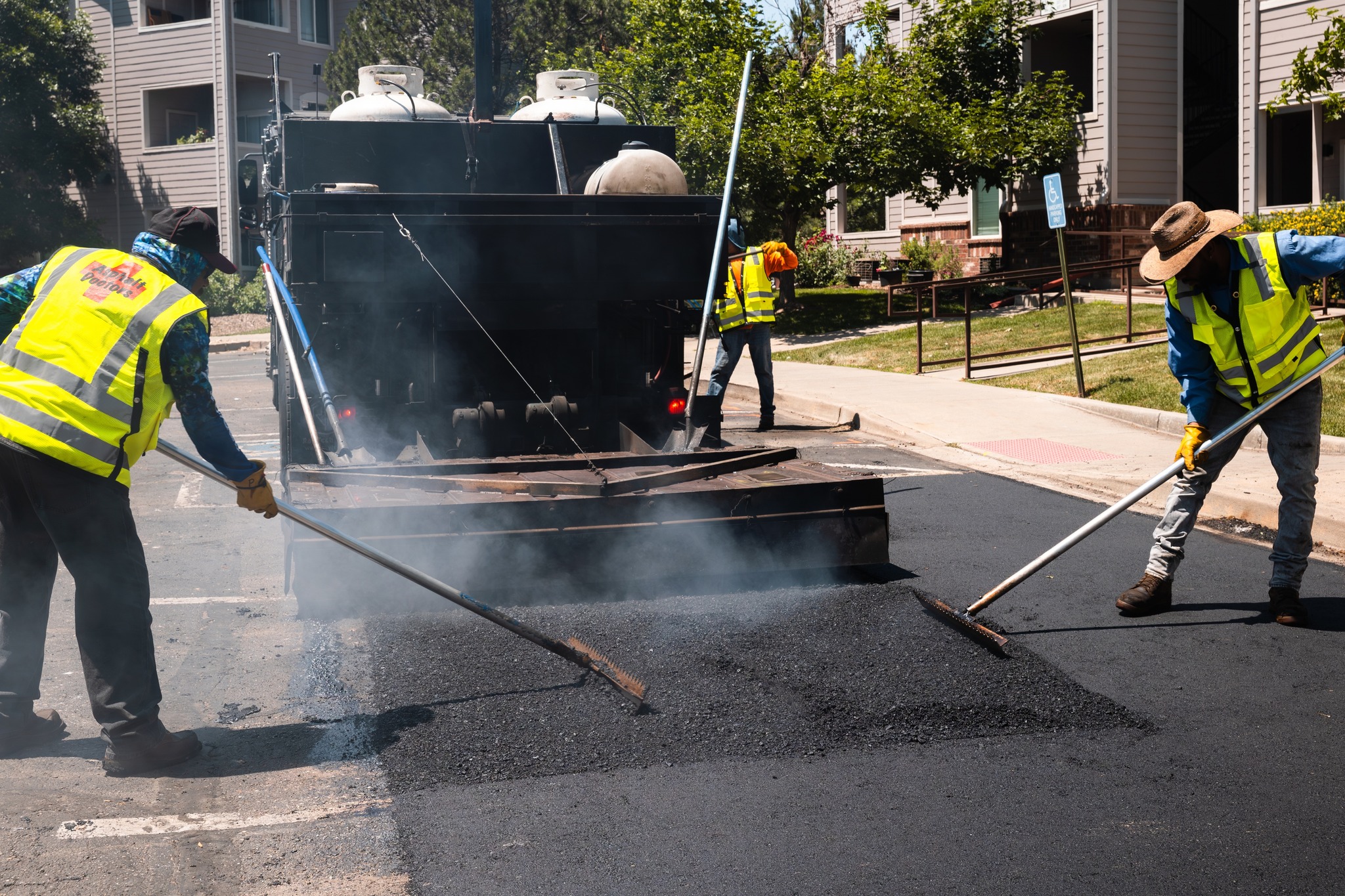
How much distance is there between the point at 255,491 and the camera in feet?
13.4

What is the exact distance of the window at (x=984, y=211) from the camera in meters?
23.2

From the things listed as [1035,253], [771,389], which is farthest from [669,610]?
[1035,253]

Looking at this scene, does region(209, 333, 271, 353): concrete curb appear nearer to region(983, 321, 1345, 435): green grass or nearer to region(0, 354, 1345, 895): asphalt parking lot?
region(983, 321, 1345, 435): green grass

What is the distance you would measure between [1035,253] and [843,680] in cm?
1863

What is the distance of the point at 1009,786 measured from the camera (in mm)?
3719

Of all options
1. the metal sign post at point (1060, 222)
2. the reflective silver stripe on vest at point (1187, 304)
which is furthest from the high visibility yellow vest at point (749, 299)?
the reflective silver stripe on vest at point (1187, 304)

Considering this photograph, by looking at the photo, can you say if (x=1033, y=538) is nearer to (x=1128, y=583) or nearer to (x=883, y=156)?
(x=1128, y=583)

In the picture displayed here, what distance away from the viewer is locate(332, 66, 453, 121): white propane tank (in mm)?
8055

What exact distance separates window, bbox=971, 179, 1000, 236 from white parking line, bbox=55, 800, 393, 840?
2110cm

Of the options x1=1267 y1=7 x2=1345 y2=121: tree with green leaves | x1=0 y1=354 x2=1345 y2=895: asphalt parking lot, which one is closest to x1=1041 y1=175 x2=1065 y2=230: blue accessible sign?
x1=1267 y1=7 x2=1345 y2=121: tree with green leaves

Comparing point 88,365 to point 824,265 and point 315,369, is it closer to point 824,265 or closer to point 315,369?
point 315,369

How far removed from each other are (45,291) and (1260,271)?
4.40 meters

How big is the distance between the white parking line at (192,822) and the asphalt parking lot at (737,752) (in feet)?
0.04

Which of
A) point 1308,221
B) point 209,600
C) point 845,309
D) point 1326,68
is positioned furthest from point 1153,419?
point 845,309
